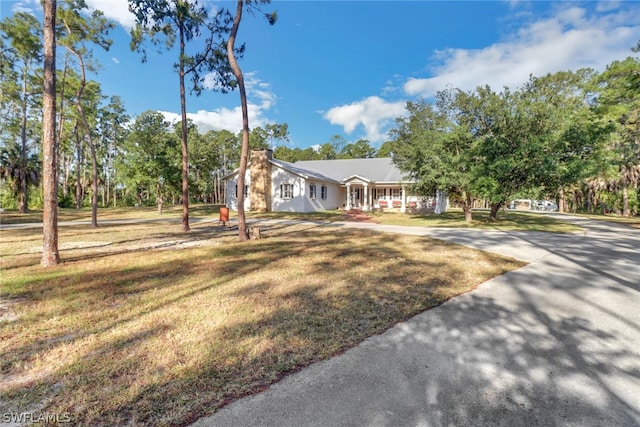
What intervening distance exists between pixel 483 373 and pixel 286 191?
2219 centimetres

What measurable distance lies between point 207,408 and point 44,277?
5.44 metres

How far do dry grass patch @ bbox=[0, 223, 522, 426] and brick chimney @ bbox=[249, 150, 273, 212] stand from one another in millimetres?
16886

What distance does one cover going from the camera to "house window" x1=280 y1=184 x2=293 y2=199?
23922 mm

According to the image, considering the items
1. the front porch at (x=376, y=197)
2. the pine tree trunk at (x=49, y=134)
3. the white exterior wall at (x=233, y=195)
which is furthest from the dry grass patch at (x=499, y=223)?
the pine tree trunk at (x=49, y=134)

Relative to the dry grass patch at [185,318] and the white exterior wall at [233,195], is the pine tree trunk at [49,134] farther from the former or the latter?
the white exterior wall at [233,195]

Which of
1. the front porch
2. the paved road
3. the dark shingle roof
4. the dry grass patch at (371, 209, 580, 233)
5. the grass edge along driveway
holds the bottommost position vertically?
the paved road

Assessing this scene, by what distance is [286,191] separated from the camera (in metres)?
24.2

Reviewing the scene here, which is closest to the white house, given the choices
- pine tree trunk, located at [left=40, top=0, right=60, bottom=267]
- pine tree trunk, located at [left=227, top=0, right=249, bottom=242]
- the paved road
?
pine tree trunk, located at [left=227, top=0, right=249, bottom=242]

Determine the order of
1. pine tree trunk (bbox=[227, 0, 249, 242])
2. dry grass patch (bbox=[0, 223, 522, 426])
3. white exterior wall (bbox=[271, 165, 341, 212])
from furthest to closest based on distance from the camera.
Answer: white exterior wall (bbox=[271, 165, 341, 212]) < pine tree trunk (bbox=[227, 0, 249, 242]) < dry grass patch (bbox=[0, 223, 522, 426])

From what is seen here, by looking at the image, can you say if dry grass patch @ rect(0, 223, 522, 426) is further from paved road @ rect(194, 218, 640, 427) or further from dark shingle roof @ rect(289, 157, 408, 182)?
dark shingle roof @ rect(289, 157, 408, 182)

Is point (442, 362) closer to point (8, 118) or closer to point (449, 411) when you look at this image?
point (449, 411)

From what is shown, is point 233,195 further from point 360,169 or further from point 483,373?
point 483,373

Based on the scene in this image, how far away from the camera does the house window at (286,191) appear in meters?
23.9

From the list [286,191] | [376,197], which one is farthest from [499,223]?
[286,191]
